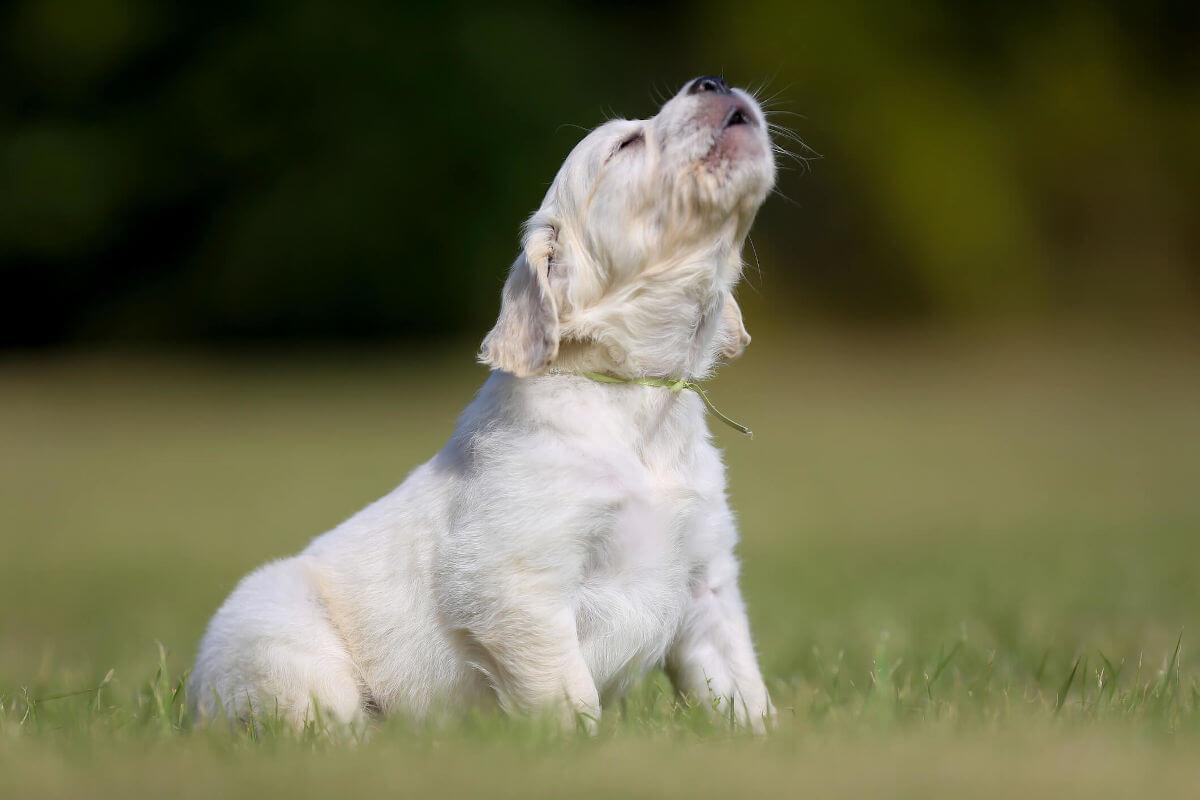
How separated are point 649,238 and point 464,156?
601 inches

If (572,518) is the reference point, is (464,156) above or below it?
above

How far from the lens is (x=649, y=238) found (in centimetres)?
407

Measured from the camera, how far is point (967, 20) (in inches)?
758

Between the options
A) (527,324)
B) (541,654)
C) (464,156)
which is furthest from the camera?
(464,156)

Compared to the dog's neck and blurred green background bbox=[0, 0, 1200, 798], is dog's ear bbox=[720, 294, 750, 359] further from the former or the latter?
blurred green background bbox=[0, 0, 1200, 798]

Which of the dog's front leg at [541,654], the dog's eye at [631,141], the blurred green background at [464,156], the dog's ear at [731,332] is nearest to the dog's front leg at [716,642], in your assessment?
the dog's front leg at [541,654]

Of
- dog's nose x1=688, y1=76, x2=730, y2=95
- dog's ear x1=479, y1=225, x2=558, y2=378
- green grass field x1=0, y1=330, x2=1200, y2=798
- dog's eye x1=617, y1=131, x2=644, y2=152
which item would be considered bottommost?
green grass field x1=0, y1=330, x2=1200, y2=798

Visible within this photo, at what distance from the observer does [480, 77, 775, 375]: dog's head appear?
4.04 metres

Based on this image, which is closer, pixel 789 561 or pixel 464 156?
pixel 789 561

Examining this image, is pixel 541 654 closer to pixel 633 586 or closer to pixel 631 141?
pixel 633 586

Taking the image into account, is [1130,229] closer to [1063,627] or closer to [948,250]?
[948,250]

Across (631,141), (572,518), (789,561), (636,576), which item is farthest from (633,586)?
(789,561)

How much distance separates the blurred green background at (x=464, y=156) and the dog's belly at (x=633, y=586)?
14977mm

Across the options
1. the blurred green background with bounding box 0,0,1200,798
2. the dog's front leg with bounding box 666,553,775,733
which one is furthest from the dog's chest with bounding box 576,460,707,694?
the blurred green background with bounding box 0,0,1200,798
